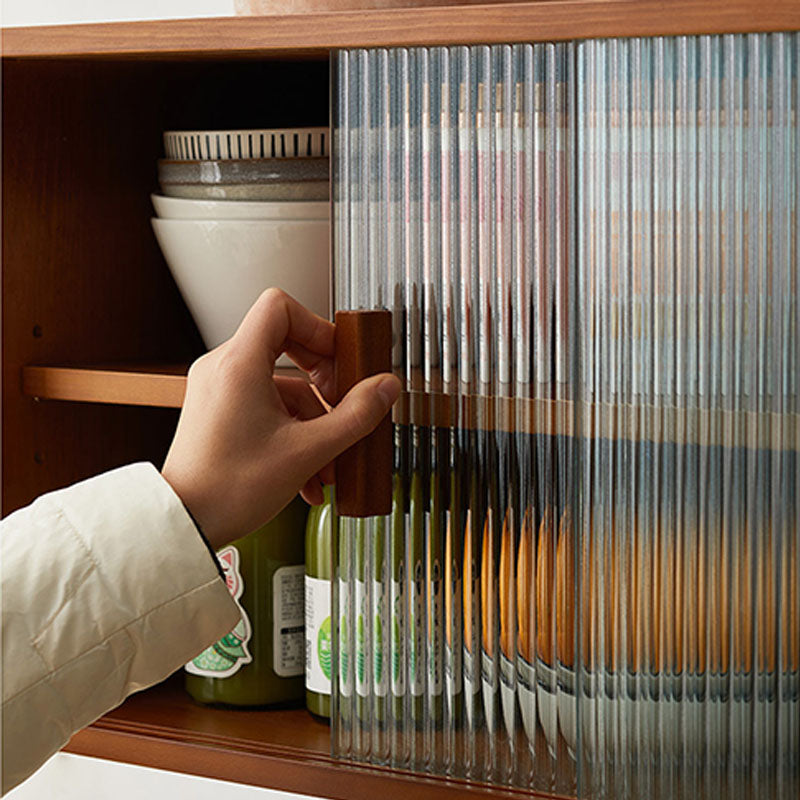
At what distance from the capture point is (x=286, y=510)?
1191 mm

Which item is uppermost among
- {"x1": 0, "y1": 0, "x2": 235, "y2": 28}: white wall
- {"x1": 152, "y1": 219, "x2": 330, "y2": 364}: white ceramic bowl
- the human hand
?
{"x1": 0, "y1": 0, "x2": 235, "y2": 28}: white wall

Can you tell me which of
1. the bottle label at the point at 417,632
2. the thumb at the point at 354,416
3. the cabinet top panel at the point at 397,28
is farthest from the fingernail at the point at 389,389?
the cabinet top panel at the point at 397,28

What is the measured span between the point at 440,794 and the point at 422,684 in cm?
9

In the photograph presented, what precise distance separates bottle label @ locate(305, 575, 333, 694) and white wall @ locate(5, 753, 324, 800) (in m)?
0.12

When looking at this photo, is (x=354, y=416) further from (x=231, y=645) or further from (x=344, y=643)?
(x=231, y=645)

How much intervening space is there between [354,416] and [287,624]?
0.34 meters

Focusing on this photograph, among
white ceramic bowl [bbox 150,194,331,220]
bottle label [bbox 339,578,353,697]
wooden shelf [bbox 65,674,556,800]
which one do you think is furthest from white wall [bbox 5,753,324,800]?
white ceramic bowl [bbox 150,194,331,220]

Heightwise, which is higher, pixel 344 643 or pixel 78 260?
pixel 78 260

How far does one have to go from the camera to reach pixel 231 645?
46.3 inches

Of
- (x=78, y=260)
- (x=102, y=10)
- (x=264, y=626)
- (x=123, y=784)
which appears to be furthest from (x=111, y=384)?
(x=102, y=10)

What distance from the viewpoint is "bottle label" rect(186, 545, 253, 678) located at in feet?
3.86

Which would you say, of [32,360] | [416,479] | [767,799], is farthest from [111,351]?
[767,799]

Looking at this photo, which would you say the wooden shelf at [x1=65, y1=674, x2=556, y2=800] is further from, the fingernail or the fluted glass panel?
the fingernail

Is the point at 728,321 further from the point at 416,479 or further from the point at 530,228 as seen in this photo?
the point at 416,479
